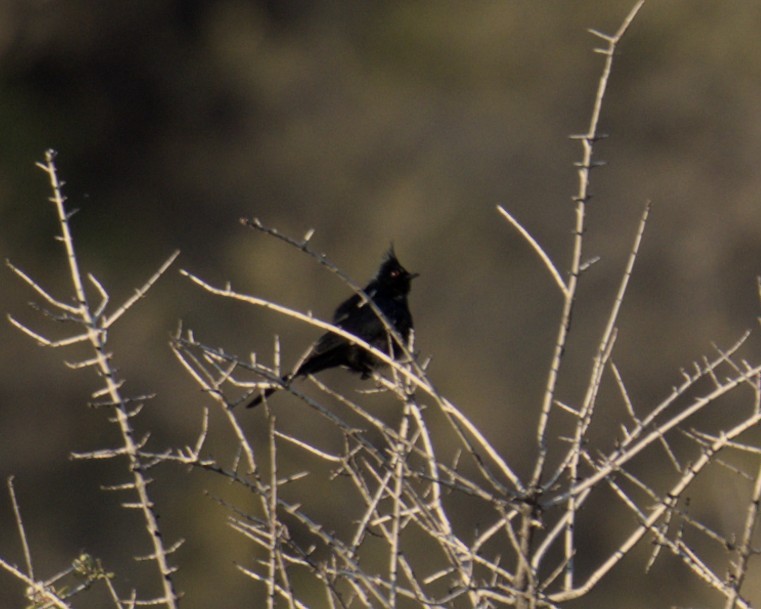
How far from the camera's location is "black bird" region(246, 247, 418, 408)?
730cm

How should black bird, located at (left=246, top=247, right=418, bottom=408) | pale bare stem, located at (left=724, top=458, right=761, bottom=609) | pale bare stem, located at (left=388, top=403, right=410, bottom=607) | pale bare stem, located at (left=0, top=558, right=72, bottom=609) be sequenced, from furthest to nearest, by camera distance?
black bird, located at (left=246, top=247, right=418, bottom=408), pale bare stem, located at (left=0, top=558, right=72, bottom=609), pale bare stem, located at (left=388, top=403, right=410, bottom=607), pale bare stem, located at (left=724, top=458, right=761, bottom=609)

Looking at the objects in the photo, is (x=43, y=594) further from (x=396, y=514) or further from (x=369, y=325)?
(x=369, y=325)

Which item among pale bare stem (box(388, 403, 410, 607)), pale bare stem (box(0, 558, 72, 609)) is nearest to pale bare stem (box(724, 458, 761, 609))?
pale bare stem (box(388, 403, 410, 607))

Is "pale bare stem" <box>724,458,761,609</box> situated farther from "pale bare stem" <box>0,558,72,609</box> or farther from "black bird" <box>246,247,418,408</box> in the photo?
"black bird" <box>246,247,418,408</box>

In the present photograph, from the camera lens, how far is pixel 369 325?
7793 mm

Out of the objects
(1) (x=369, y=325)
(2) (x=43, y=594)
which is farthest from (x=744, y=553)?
(1) (x=369, y=325)

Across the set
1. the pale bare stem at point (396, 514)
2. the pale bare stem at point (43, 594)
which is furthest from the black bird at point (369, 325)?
the pale bare stem at point (396, 514)

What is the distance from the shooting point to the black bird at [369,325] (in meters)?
7.30

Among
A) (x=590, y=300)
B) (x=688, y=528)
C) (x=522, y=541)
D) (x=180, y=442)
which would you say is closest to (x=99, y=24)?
(x=180, y=442)

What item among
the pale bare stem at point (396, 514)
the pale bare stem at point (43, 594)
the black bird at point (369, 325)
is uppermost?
the pale bare stem at point (396, 514)

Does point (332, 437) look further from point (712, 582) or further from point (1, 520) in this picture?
point (712, 582)

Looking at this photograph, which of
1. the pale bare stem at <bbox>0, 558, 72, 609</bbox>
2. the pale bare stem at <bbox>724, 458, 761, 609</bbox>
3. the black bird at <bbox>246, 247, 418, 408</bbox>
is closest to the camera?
the pale bare stem at <bbox>724, 458, 761, 609</bbox>

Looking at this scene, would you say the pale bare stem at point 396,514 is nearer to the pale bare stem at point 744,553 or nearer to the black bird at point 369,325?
the pale bare stem at point 744,553

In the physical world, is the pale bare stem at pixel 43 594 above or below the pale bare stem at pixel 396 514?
below
